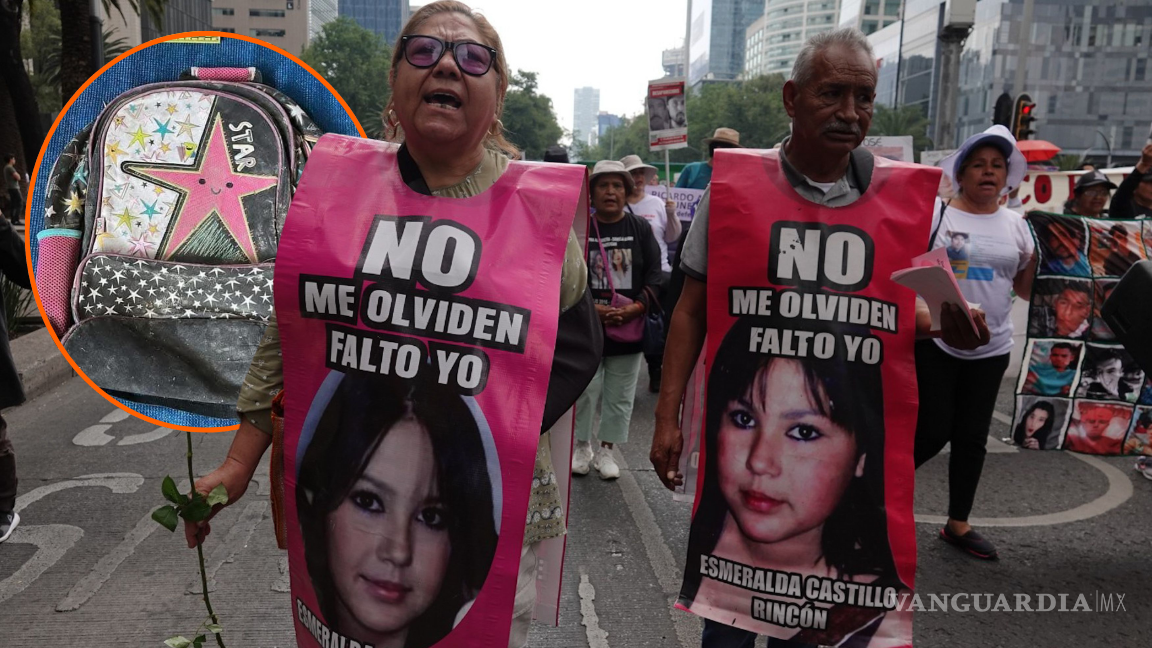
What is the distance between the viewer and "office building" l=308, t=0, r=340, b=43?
395 ft

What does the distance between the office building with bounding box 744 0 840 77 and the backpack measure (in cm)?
15092

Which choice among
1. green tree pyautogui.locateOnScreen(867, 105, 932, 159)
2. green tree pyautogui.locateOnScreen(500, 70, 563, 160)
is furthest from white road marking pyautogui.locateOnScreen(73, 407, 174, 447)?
green tree pyautogui.locateOnScreen(500, 70, 563, 160)

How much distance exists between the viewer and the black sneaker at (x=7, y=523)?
164 inches

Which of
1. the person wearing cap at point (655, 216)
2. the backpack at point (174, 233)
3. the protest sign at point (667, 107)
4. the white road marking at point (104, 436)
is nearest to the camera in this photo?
the backpack at point (174, 233)

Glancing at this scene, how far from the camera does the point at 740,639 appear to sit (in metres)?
2.46

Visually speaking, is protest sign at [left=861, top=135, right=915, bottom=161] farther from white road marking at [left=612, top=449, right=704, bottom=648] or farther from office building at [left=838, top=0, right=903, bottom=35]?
office building at [left=838, top=0, right=903, bottom=35]

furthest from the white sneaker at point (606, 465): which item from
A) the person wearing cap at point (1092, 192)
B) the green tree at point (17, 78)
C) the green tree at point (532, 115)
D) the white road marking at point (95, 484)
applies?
the green tree at point (532, 115)

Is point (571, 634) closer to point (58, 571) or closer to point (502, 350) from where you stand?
point (502, 350)

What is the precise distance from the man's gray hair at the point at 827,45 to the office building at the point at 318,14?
121 meters

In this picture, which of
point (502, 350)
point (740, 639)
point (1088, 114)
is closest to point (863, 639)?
point (740, 639)

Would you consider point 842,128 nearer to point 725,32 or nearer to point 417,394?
point 417,394

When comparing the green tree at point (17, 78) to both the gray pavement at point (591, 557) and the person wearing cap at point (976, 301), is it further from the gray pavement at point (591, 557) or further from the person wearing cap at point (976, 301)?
the person wearing cap at point (976, 301)

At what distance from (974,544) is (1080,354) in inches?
45.2

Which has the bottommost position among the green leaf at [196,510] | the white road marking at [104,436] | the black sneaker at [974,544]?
the white road marking at [104,436]
